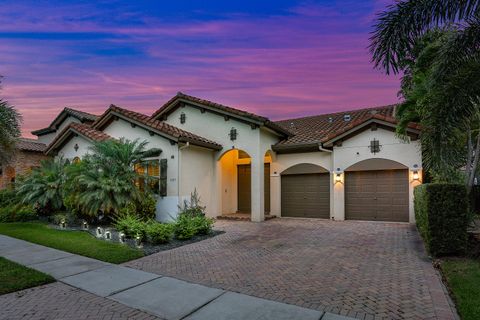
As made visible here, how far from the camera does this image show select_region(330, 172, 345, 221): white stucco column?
15.1 meters

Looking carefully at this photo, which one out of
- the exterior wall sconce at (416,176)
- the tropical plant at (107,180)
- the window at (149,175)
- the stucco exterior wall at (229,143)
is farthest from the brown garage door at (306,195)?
the tropical plant at (107,180)

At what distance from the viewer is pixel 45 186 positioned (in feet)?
47.2

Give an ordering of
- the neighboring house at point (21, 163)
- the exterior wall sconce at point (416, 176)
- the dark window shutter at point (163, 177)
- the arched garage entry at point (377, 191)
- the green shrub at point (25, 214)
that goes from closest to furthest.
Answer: the exterior wall sconce at point (416, 176)
the arched garage entry at point (377, 191)
the dark window shutter at point (163, 177)
the green shrub at point (25, 214)
the neighboring house at point (21, 163)

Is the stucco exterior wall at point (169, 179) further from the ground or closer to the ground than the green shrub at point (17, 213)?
further from the ground

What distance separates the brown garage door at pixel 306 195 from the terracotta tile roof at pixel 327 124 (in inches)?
77.2

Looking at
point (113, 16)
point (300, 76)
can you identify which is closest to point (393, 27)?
point (300, 76)

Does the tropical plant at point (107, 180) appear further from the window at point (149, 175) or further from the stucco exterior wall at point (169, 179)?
the stucco exterior wall at point (169, 179)

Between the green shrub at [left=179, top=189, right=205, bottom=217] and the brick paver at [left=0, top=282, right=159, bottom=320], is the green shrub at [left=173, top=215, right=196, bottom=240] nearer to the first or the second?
the green shrub at [left=179, top=189, right=205, bottom=217]

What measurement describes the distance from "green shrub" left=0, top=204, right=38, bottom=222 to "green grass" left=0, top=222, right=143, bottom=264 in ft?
6.28

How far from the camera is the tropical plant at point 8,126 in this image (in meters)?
10.6

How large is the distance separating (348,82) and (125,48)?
10482 millimetres

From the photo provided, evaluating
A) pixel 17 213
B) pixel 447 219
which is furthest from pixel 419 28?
pixel 17 213

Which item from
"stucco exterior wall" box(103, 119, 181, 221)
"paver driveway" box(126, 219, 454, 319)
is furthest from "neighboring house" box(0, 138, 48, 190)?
"paver driveway" box(126, 219, 454, 319)

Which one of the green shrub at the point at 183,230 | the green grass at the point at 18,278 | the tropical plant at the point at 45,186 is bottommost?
the green grass at the point at 18,278
